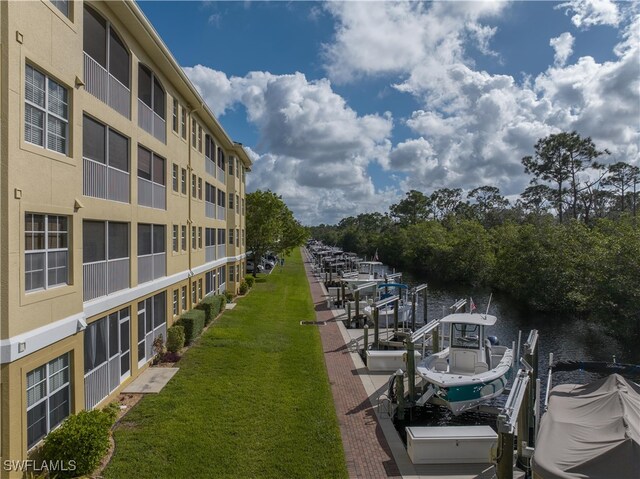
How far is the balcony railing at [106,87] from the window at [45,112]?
2115 millimetres

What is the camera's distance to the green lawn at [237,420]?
31.0ft

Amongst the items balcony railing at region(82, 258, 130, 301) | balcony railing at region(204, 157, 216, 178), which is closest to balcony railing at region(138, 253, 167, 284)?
balcony railing at region(82, 258, 130, 301)

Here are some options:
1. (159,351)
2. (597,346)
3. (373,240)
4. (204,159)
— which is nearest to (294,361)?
(159,351)

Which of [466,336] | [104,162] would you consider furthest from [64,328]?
[466,336]

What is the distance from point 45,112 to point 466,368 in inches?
565

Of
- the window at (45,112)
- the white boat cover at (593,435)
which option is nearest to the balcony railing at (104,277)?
the window at (45,112)

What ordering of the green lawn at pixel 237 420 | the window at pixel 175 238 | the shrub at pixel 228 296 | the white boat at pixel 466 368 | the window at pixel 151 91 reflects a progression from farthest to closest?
1. the shrub at pixel 228 296
2. the window at pixel 175 238
3. the window at pixel 151 91
4. the white boat at pixel 466 368
5. the green lawn at pixel 237 420

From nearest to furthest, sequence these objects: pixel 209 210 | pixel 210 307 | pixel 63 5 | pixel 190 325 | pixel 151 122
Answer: pixel 63 5, pixel 151 122, pixel 190 325, pixel 210 307, pixel 209 210

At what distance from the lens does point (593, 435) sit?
8.43 meters

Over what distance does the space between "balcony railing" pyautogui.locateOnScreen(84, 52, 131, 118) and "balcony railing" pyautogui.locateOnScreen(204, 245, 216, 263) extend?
12.5m

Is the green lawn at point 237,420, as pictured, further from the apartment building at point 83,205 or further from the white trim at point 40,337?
the white trim at point 40,337

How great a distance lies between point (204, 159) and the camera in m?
25.2

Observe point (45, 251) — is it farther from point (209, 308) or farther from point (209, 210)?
point (209, 210)

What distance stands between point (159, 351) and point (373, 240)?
8566cm
